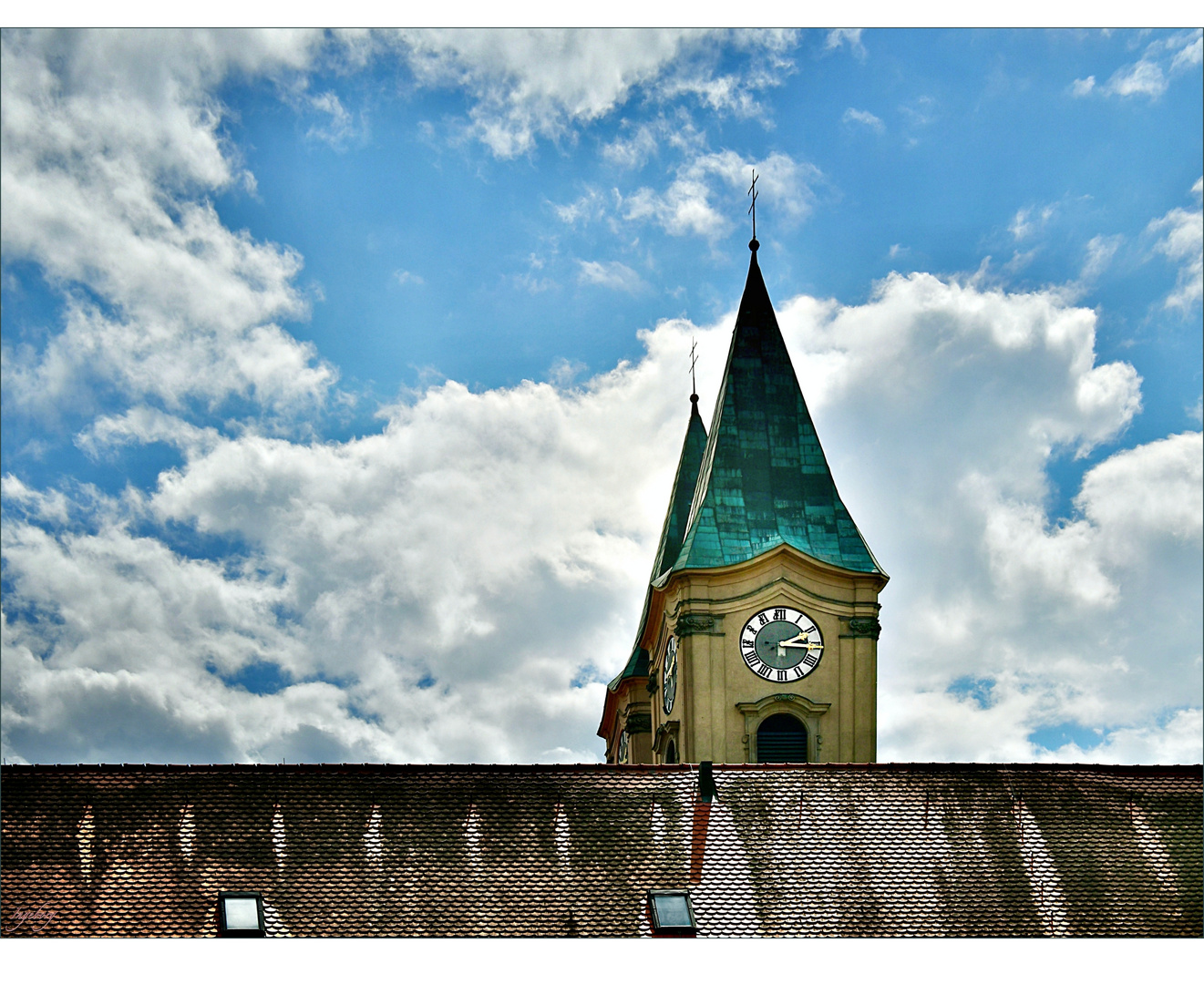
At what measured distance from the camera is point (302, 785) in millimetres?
27875

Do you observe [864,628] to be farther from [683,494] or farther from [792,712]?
[683,494]

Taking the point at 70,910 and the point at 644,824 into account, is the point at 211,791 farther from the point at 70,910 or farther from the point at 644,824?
the point at 644,824

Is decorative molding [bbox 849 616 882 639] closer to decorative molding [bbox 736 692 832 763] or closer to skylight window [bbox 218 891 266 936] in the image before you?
decorative molding [bbox 736 692 832 763]

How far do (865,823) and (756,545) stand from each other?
408 inches

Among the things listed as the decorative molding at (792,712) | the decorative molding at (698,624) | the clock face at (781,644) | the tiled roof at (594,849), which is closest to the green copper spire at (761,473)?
the decorative molding at (698,624)

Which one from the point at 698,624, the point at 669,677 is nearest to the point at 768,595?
the point at 698,624

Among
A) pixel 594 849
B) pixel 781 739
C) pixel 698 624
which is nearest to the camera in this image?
pixel 594 849

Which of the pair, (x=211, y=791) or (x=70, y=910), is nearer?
(x=70, y=910)

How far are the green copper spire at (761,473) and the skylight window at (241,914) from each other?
46.3 ft

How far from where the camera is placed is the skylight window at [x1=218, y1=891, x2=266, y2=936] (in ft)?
82.6

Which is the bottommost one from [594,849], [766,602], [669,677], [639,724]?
[594,849]

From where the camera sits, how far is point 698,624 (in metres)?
36.3

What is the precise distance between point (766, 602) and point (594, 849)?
1080 cm

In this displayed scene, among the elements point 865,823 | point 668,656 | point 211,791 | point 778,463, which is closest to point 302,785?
point 211,791
